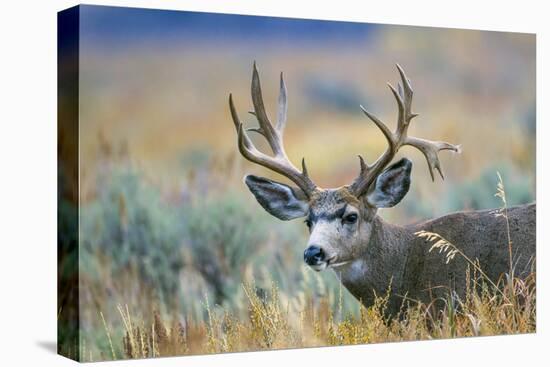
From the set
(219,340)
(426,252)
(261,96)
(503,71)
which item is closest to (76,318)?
(219,340)

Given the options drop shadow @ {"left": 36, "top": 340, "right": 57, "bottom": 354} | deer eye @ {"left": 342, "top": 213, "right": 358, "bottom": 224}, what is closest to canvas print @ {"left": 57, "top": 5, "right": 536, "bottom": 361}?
deer eye @ {"left": 342, "top": 213, "right": 358, "bottom": 224}

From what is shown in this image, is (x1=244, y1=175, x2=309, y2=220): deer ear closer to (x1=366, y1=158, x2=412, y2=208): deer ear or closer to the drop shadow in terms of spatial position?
(x1=366, y1=158, x2=412, y2=208): deer ear

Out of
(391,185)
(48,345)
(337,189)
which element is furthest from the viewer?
(391,185)

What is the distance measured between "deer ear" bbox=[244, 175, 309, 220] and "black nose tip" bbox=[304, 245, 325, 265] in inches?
27.0

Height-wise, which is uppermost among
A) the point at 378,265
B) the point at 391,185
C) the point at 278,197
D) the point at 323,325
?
the point at 391,185

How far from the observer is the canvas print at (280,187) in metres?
10.7

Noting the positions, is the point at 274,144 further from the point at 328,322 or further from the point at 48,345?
the point at 48,345

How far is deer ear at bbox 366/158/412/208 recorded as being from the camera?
11.5 metres

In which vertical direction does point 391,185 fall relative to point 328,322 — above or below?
above

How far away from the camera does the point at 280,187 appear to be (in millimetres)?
11375

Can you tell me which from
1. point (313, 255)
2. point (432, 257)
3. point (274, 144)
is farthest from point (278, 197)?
point (432, 257)

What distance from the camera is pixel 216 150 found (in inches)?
444

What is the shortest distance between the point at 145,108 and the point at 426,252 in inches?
115

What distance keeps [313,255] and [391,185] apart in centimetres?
121
